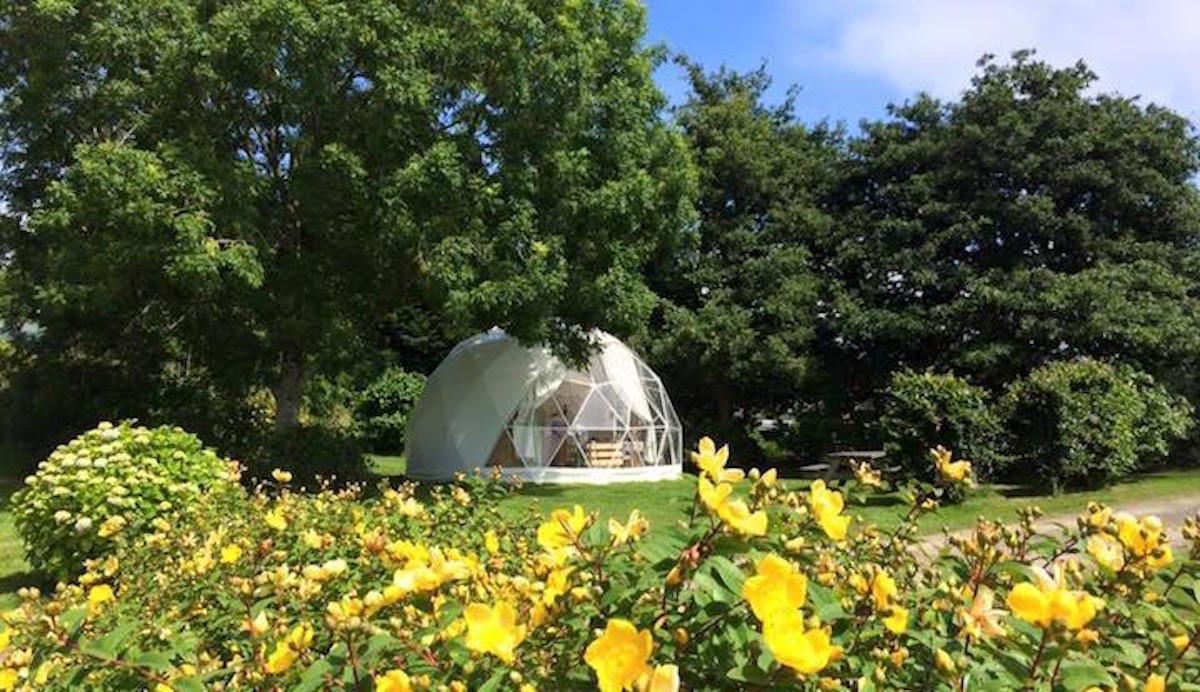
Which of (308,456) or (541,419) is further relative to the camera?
(541,419)

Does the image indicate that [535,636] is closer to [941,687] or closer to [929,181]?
[941,687]

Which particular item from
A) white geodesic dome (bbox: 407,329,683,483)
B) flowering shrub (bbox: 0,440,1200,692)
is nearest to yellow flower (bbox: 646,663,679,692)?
flowering shrub (bbox: 0,440,1200,692)

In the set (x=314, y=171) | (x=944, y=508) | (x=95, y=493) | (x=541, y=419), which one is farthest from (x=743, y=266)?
(x=95, y=493)

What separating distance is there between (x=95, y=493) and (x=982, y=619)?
6.81 meters

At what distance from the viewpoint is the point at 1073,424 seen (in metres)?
13.8

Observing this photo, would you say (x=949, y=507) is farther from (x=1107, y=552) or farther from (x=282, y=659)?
(x=282, y=659)

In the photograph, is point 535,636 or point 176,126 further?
point 176,126

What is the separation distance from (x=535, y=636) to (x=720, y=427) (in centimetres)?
2049

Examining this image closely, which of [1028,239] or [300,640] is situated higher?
[1028,239]

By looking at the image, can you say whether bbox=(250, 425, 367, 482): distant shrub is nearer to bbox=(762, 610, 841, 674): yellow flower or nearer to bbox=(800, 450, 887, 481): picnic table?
bbox=(800, 450, 887, 481): picnic table

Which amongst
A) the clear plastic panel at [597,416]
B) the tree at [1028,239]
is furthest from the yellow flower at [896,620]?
the tree at [1028,239]

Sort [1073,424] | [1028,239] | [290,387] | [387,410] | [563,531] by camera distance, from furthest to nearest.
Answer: [387,410] < [1028,239] < [290,387] < [1073,424] < [563,531]

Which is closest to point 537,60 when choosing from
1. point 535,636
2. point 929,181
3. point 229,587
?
point 929,181

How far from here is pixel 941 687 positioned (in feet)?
4.53
